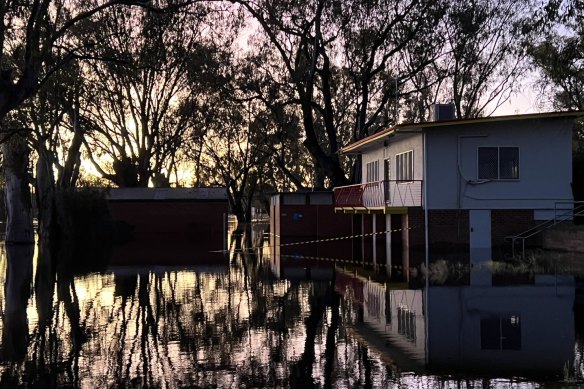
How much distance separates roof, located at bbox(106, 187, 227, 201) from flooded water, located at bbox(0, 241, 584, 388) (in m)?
34.5

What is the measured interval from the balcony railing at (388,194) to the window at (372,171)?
210 centimetres

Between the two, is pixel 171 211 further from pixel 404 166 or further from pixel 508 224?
pixel 508 224

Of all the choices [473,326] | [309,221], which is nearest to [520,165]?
[309,221]

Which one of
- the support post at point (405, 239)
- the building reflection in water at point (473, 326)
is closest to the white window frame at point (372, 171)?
the support post at point (405, 239)

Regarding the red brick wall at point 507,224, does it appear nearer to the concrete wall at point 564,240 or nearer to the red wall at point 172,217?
the concrete wall at point 564,240

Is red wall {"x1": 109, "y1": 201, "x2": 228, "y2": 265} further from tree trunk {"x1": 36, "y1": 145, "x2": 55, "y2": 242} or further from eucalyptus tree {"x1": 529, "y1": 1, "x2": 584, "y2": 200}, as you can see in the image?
eucalyptus tree {"x1": 529, "y1": 1, "x2": 584, "y2": 200}

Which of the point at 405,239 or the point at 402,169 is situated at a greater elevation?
the point at 402,169

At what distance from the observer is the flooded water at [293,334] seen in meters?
9.50

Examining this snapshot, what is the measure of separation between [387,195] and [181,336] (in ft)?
67.8

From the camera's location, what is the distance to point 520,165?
101 ft

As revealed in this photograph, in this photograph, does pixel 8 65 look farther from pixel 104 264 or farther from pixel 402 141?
pixel 402 141

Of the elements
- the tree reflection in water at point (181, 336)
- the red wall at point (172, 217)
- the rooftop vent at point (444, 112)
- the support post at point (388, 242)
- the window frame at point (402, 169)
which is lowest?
the tree reflection in water at point (181, 336)

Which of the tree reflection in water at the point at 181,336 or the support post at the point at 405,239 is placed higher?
the support post at the point at 405,239

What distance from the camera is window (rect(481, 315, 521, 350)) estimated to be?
11.3 meters
